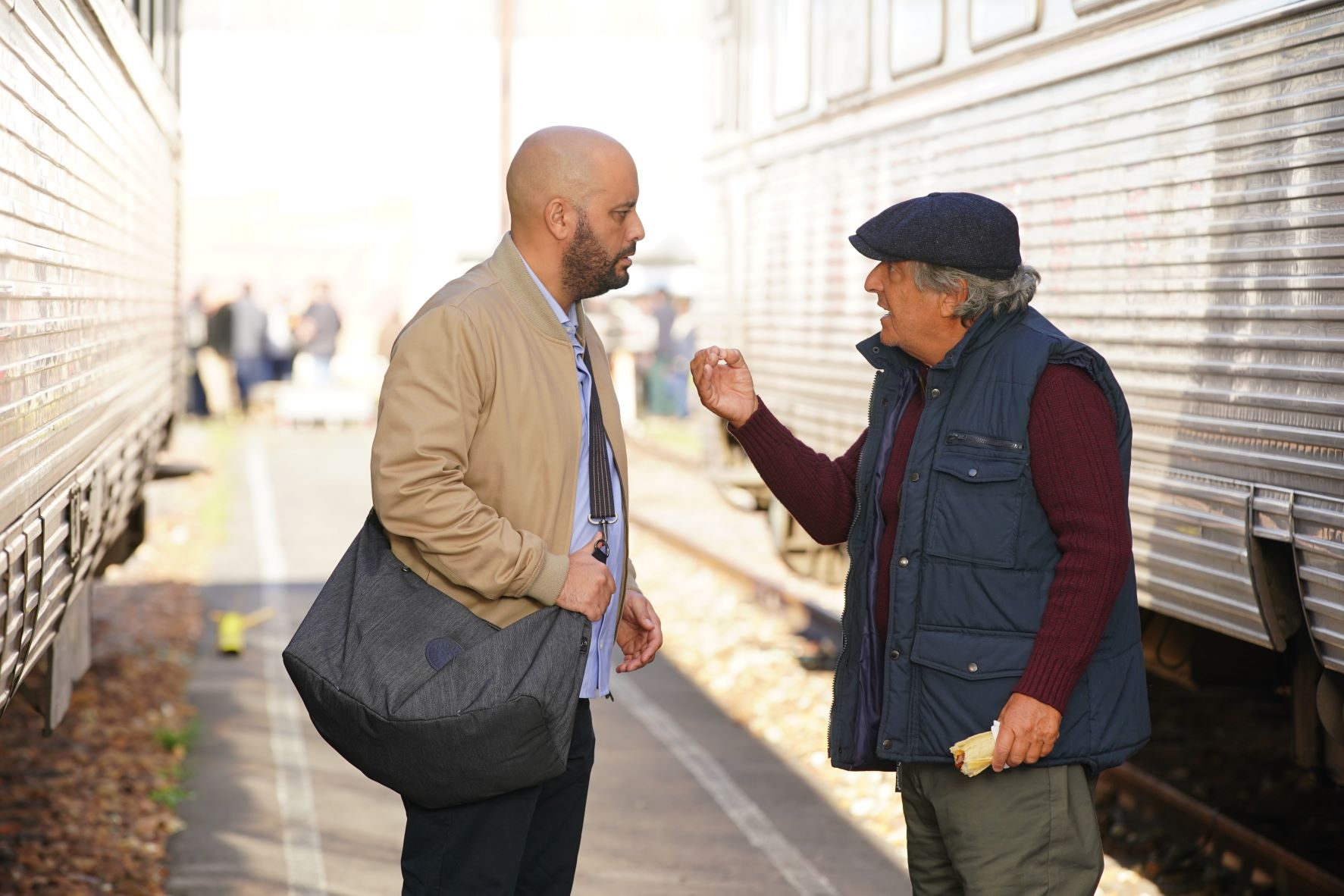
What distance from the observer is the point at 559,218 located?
10.6 feet

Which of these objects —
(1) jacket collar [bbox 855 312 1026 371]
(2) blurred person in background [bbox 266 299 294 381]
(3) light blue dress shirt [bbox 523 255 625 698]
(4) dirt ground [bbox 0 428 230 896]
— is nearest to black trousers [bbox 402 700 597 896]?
(3) light blue dress shirt [bbox 523 255 625 698]

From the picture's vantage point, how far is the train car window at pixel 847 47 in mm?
7719

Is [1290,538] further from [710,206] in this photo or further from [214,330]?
[214,330]

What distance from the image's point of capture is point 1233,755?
7023 mm

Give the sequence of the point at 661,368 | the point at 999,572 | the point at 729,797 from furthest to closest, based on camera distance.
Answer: the point at 661,368 → the point at 729,797 → the point at 999,572

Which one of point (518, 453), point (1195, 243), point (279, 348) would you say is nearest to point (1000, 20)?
point (1195, 243)

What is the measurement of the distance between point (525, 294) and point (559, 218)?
0.16m

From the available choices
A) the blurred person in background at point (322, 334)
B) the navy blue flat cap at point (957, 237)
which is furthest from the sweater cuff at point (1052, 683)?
the blurred person in background at point (322, 334)

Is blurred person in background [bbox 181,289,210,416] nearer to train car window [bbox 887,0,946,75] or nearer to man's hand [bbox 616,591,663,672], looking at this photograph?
train car window [bbox 887,0,946,75]

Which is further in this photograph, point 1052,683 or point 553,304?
point 553,304

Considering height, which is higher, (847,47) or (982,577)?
(847,47)

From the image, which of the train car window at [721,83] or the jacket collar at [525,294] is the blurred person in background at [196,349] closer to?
the train car window at [721,83]

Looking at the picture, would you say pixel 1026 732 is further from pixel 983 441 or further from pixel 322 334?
pixel 322 334

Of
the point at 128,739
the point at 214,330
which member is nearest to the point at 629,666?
the point at 128,739
